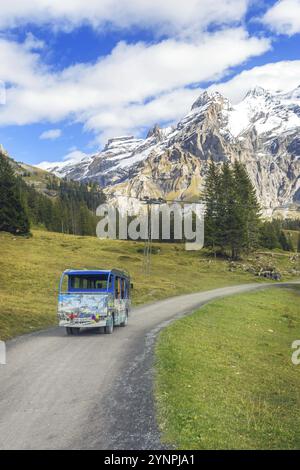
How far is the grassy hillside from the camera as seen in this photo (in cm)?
3316

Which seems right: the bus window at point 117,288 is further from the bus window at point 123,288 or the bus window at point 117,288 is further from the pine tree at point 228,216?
the pine tree at point 228,216

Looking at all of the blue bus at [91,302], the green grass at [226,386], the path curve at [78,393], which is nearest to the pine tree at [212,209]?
the green grass at [226,386]

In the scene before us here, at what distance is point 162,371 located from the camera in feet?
53.7

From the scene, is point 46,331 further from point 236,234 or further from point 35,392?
point 236,234

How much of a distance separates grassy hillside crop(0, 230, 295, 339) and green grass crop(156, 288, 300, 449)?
10939mm

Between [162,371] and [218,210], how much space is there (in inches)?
3039

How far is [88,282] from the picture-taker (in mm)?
27062

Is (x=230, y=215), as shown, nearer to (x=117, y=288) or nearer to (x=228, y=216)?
(x=228, y=216)

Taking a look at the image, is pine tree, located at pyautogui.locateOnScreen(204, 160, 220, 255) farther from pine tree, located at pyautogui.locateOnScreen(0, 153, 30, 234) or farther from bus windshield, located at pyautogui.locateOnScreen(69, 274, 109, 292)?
bus windshield, located at pyautogui.locateOnScreen(69, 274, 109, 292)

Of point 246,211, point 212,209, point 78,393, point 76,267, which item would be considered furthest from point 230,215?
point 78,393

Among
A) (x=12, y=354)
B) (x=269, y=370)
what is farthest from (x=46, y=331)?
(x=269, y=370)

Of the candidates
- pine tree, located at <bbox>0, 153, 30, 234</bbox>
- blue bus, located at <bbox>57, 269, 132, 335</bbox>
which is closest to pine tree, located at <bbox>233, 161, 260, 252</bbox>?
pine tree, located at <bbox>0, 153, 30, 234</bbox>

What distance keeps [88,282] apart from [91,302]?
2.40 meters

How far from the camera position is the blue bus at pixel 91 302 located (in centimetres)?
2480
